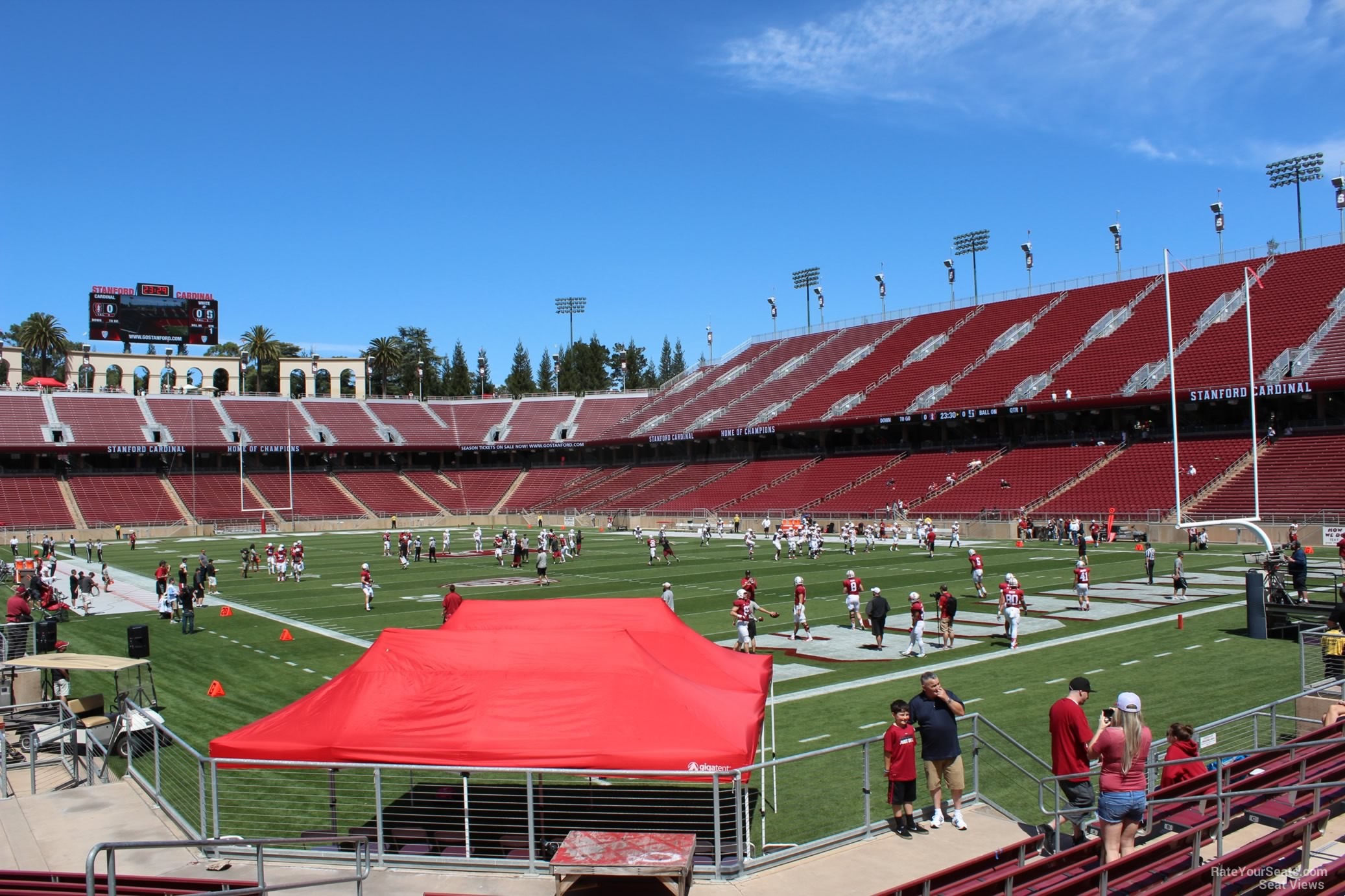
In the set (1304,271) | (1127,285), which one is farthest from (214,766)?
(1127,285)

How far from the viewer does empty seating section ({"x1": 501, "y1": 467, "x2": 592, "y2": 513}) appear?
270 feet

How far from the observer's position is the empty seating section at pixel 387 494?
78.4 metres

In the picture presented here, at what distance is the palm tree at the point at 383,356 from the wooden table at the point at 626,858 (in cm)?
11851

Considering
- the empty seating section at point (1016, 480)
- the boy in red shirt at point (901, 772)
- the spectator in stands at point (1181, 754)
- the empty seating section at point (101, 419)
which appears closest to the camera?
the boy in red shirt at point (901, 772)

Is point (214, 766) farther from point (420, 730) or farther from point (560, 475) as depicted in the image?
point (560, 475)

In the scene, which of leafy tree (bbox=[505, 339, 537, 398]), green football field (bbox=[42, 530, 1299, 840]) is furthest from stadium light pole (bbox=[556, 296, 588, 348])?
green football field (bbox=[42, 530, 1299, 840])

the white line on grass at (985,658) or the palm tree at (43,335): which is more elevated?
the palm tree at (43,335)

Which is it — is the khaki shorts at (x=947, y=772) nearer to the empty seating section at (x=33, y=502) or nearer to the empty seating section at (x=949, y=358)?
the empty seating section at (x=949, y=358)

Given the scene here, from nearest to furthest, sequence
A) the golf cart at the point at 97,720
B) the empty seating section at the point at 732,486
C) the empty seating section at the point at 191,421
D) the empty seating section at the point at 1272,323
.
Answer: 1. the golf cart at the point at 97,720
2. the empty seating section at the point at 1272,323
3. the empty seating section at the point at 732,486
4. the empty seating section at the point at 191,421

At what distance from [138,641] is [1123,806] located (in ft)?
60.2

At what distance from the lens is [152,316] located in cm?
8206

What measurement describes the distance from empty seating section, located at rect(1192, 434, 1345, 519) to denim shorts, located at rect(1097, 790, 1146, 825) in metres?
39.0

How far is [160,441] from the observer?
77.9 m

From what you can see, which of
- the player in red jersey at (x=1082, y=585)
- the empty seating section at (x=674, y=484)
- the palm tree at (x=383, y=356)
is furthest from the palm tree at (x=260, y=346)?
the player in red jersey at (x=1082, y=585)
